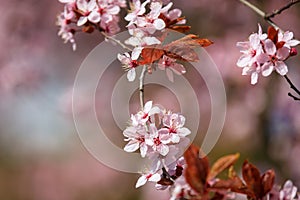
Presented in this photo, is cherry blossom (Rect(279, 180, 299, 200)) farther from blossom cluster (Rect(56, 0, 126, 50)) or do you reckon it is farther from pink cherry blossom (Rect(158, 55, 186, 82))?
blossom cluster (Rect(56, 0, 126, 50))

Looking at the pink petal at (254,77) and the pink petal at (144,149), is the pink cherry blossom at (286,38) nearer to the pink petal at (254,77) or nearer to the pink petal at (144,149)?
the pink petal at (254,77)

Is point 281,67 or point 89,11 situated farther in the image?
point 89,11

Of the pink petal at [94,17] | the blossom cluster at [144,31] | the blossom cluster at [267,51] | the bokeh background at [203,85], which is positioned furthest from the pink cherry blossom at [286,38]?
the bokeh background at [203,85]

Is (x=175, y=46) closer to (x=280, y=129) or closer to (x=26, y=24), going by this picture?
(x=280, y=129)

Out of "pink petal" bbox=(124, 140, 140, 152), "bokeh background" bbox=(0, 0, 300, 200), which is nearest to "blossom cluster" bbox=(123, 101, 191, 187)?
"pink petal" bbox=(124, 140, 140, 152)

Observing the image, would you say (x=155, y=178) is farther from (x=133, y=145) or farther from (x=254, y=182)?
(x=254, y=182)

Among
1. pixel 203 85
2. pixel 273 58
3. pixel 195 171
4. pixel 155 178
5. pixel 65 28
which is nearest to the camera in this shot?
pixel 195 171

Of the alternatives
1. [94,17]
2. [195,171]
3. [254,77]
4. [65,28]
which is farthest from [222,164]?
[65,28]

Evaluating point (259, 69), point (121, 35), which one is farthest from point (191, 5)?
point (259, 69)
